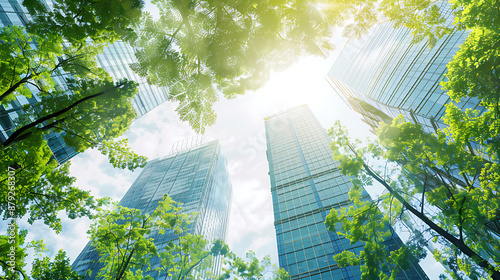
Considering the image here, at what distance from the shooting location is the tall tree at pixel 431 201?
5.88 metres

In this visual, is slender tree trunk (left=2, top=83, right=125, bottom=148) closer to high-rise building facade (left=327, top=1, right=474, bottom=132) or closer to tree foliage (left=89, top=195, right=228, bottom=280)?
tree foliage (left=89, top=195, right=228, bottom=280)

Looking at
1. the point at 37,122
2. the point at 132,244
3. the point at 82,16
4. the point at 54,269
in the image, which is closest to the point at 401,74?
the point at 82,16

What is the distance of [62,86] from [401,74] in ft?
125

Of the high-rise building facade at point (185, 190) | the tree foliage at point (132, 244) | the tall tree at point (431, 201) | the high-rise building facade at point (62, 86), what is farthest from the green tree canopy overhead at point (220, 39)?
→ the high-rise building facade at point (185, 190)

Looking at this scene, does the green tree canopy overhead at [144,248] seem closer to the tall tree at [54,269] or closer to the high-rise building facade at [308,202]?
the tall tree at [54,269]

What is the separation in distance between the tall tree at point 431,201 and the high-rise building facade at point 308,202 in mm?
6087

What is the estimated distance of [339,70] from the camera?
47.7 meters

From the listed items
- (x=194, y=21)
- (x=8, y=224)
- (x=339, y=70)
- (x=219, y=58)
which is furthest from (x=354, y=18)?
(x=339, y=70)

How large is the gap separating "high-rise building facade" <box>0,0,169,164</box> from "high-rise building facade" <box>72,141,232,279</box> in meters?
21.4

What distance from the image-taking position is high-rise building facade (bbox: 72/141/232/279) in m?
40.1

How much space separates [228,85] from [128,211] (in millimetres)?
7774

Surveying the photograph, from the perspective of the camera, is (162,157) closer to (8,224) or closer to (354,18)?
(8,224)

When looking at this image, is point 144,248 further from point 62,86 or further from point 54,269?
point 62,86

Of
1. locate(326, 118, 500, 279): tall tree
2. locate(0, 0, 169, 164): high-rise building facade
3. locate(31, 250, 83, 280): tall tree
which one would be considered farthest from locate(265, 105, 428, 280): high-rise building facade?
locate(0, 0, 169, 164): high-rise building facade
